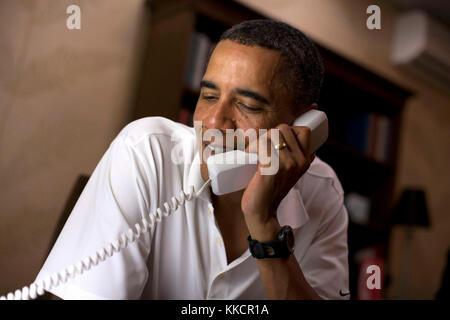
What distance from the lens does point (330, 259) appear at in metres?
0.86

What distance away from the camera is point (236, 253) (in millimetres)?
772

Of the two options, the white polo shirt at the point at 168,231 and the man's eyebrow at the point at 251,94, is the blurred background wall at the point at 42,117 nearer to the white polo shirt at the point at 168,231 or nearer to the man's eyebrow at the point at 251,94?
the white polo shirt at the point at 168,231

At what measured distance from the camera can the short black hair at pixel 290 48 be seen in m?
0.68

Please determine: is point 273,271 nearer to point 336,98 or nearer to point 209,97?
point 209,97

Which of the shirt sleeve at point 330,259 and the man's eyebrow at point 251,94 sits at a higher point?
the man's eyebrow at point 251,94

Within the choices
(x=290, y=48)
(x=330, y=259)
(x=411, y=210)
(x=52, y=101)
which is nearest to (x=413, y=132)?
(x=411, y=210)

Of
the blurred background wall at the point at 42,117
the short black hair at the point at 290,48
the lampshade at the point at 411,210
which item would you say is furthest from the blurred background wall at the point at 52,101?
the lampshade at the point at 411,210

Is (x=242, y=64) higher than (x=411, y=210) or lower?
higher

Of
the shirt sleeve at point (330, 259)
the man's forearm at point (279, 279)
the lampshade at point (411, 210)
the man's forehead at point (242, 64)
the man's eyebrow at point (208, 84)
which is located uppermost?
the man's forehead at point (242, 64)

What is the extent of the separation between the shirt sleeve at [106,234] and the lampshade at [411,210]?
5.02 ft

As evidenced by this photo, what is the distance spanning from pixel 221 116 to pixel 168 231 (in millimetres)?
239

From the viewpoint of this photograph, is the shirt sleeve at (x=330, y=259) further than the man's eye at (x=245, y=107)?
Yes

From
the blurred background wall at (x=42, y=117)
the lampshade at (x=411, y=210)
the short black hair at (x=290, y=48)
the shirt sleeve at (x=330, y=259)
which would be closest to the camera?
the blurred background wall at (x=42, y=117)

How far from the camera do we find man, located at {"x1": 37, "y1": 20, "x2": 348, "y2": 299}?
1.81 feet
